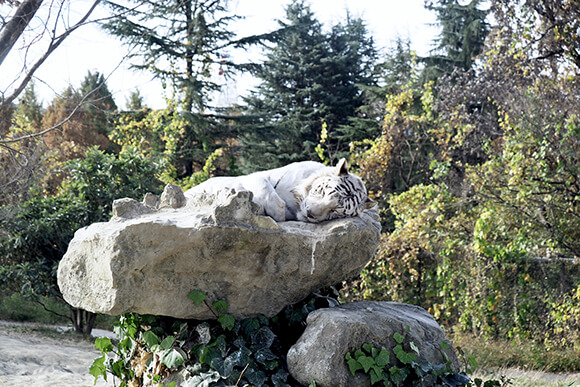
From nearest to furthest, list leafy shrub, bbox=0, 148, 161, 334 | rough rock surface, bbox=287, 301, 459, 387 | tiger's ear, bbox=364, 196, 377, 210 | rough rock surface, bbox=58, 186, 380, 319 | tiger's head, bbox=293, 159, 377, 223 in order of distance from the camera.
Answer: rough rock surface, bbox=58, 186, 380, 319 < rough rock surface, bbox=287, 301, 459, 387 < tiger's head, bbox=293, 159, 377, 223 < tiger's ear, bbox=364, 196, 377, 210 < leafy shrub, bbox=0, 148, 161, 334

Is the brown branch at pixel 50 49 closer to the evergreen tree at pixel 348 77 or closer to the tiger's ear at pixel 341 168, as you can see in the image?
the tiger's ear at pixel 341 168

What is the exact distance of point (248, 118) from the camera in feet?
54.5

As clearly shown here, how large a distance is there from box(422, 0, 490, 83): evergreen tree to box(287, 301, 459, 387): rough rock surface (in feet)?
49.8

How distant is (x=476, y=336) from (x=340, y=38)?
1313 centimetres

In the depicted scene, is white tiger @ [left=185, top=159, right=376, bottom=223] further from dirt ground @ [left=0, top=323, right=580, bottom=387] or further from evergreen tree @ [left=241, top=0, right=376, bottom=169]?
evergreen tree @ [left=241, top=0, right=376, bottom=169]

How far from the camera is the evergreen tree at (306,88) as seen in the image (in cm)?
1762

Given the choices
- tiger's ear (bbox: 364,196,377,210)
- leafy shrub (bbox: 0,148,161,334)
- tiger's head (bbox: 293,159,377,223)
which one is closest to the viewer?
tiger's head (bbox: 293,159,377,223)

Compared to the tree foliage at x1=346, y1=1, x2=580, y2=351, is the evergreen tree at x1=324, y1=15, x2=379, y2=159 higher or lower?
higher

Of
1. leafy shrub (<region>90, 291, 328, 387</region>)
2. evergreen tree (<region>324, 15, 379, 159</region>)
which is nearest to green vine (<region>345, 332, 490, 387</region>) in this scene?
leafy shrub (<region>90, 291, 328, 387</region>)

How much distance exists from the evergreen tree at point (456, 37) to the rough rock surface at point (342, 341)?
49.8 feet

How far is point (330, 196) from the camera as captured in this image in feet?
12.9

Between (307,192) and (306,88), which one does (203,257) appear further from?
(306,88)

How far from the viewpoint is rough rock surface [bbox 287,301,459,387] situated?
3.54 meters

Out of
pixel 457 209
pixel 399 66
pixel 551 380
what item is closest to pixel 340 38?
pixel 399 66
